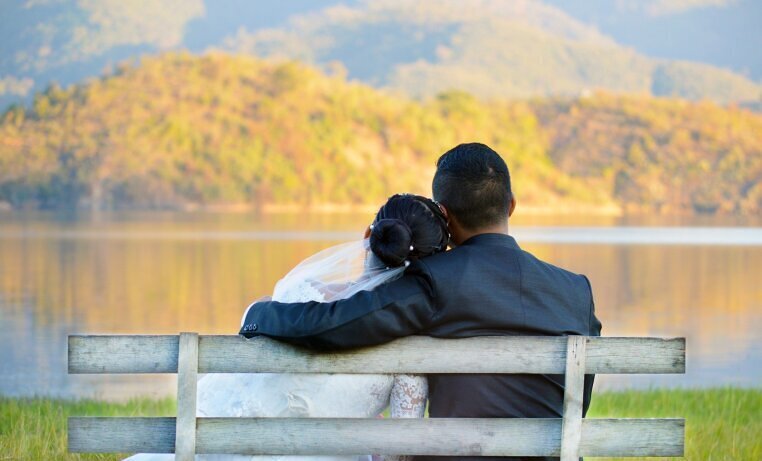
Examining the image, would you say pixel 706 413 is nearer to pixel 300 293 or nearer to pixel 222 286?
pixel 300 293

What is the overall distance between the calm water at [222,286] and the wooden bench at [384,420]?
7.06m

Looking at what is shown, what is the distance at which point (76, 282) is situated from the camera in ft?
107

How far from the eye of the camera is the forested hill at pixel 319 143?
8050 centimetres

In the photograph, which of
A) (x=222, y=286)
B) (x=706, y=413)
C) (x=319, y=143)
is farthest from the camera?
(x=319, y=143)

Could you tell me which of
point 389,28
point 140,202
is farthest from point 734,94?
point 140,202

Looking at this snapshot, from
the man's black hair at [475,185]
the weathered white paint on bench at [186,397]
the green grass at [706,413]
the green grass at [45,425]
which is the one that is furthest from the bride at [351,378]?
the green grass at [706,413]

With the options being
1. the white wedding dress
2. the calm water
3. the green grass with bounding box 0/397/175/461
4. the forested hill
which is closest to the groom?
the white wedding dress

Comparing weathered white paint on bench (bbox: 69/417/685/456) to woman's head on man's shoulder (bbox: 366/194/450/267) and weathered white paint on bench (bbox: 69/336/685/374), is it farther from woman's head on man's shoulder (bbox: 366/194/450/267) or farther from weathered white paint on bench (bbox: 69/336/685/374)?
woman's head on man's shoulder (bbox: 366/194/450/267)

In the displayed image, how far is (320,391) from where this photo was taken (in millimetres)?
2822

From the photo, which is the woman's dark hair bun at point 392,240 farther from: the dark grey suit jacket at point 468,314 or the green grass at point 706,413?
the green grass at point 706,413

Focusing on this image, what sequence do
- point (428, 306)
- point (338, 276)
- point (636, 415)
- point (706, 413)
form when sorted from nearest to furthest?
point (428, 306)
point (338, 276)
point (636, 415)
point (706, 413)

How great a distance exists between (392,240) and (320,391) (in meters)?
0.47

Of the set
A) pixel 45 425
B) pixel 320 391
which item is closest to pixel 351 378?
pixel 320 391

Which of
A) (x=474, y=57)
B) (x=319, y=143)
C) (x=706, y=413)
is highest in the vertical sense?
(x=474, y=57)
